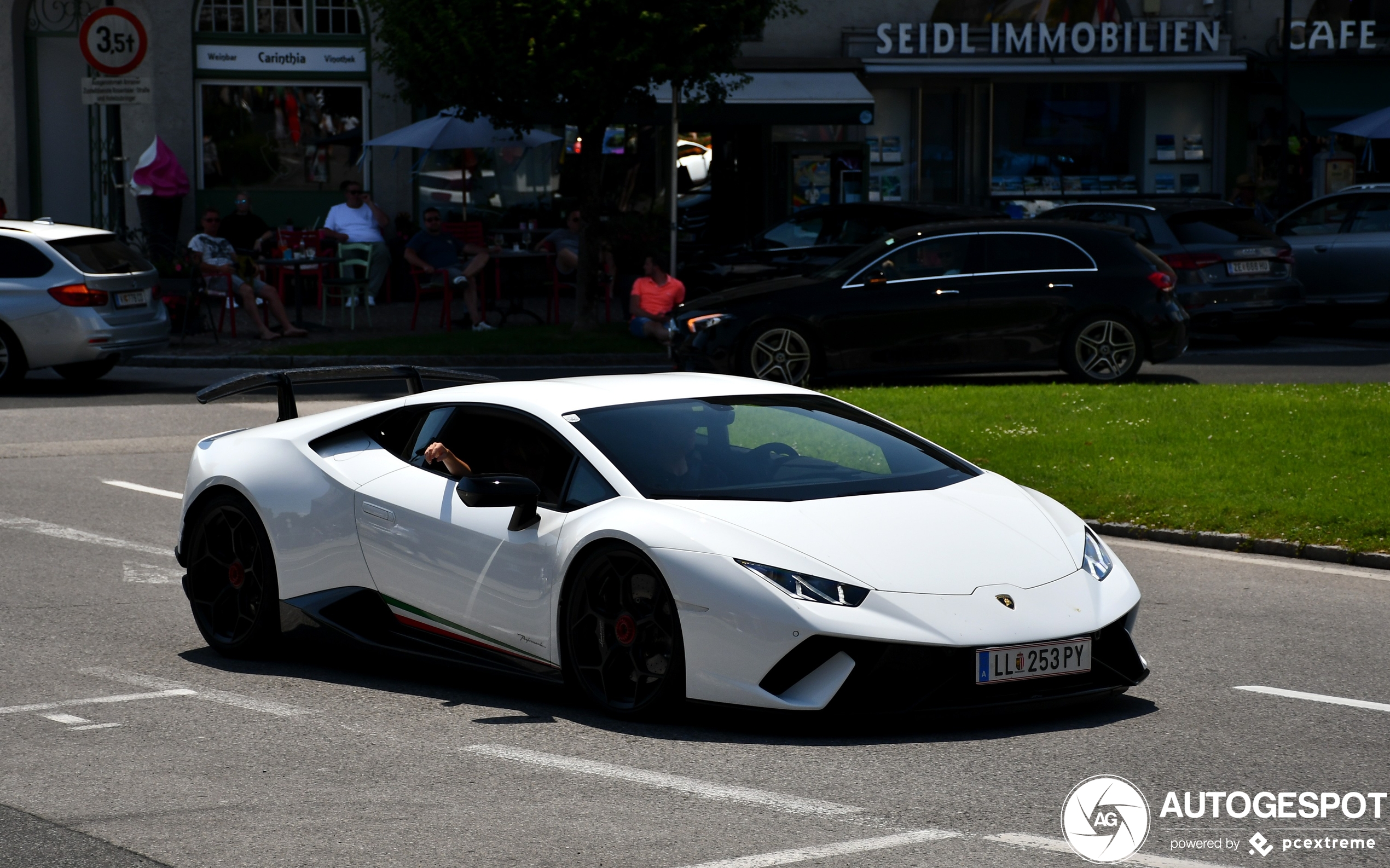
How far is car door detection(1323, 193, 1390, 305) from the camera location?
21562 mm

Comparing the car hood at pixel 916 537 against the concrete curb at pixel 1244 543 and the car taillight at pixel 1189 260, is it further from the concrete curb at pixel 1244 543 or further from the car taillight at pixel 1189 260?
the car taillight at pixel 1189 260

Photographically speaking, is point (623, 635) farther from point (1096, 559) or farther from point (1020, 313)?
point (1020, 313)

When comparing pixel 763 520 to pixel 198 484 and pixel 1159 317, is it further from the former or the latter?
pixel 1159 317

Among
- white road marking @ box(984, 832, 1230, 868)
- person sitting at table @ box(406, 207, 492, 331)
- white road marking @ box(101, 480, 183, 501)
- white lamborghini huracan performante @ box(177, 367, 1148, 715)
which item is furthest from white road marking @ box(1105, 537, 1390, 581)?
person sitting at table @ box(406, 207, 492, 331)

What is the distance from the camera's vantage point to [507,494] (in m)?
6.41

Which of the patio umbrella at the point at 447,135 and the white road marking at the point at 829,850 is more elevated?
the patio umbrella at the point at 447,135

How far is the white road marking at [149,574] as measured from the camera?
9.28 m

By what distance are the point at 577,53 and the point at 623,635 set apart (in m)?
15.4

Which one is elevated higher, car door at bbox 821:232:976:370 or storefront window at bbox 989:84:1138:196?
storefront window at bbox 989:84:1138:196

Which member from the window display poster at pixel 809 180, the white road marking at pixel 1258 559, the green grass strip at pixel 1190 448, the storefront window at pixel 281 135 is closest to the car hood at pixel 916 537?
the white road marking at pixel 1258 559

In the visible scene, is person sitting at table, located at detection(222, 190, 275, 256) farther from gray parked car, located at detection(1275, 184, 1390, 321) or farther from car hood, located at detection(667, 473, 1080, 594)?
car hood, located at detection(667, 473, 1080, 594)

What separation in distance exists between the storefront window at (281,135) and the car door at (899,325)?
14.2 m

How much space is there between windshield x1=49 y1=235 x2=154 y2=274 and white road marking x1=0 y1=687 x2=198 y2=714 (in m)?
12.1

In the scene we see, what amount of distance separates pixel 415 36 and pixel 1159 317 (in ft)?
31.6
